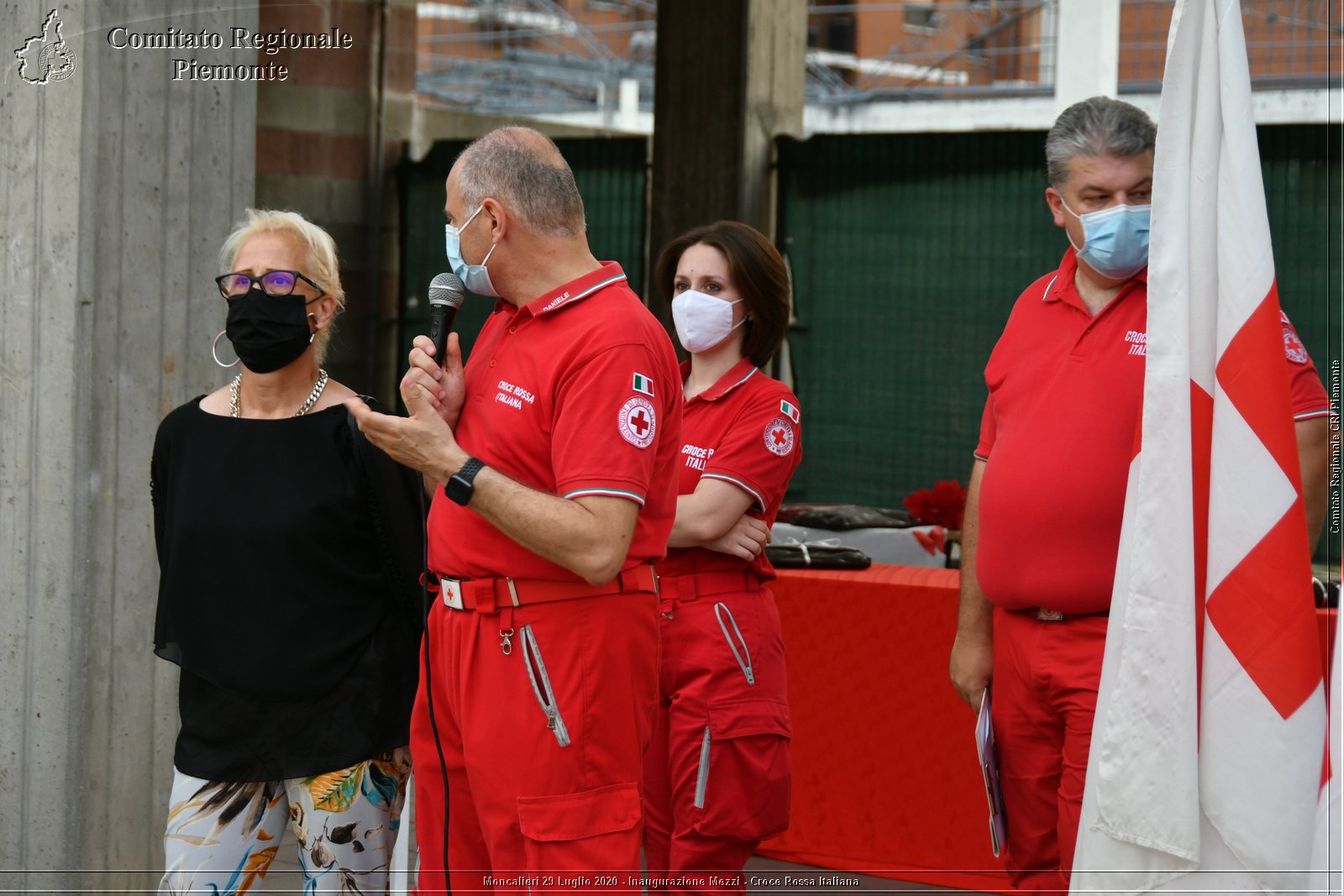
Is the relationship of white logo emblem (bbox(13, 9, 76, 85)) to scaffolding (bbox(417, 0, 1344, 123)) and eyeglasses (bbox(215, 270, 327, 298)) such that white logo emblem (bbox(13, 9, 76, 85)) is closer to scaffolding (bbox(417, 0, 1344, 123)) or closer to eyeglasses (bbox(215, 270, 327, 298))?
eyeglasses (bbox(215, 270, 327, 298))

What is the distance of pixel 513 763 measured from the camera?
9.02ft

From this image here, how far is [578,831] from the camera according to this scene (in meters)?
2.74

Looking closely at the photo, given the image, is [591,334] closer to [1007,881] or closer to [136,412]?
[136,412]

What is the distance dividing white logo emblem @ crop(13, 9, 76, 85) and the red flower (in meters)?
3.57

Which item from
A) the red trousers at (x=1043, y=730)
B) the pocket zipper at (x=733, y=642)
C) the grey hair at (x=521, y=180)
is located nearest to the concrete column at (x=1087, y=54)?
the pocket zipper at (x=733, y=642)

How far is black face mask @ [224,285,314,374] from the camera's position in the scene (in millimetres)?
3221

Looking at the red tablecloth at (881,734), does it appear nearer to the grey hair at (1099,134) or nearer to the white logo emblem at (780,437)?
the white logo emblem at (780,437)

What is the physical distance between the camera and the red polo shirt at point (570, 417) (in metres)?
2.67

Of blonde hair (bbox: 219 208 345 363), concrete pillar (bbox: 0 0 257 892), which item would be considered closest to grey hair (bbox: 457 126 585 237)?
blonde hair (bbox: 219 208 345 363)

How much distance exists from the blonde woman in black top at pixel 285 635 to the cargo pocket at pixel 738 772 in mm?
772

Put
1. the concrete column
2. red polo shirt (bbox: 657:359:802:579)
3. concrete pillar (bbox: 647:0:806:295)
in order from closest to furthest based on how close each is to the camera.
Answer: red polo shirt (bbox: 657:359:802:579), concrete pillar (bbox: 647:0:806:295), the concrete column

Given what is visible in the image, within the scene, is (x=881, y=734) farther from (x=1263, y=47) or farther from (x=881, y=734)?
(x=1263, y=47)

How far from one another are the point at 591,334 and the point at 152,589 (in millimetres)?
2173

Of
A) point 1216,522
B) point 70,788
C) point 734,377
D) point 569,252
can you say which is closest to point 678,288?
point 734,377
